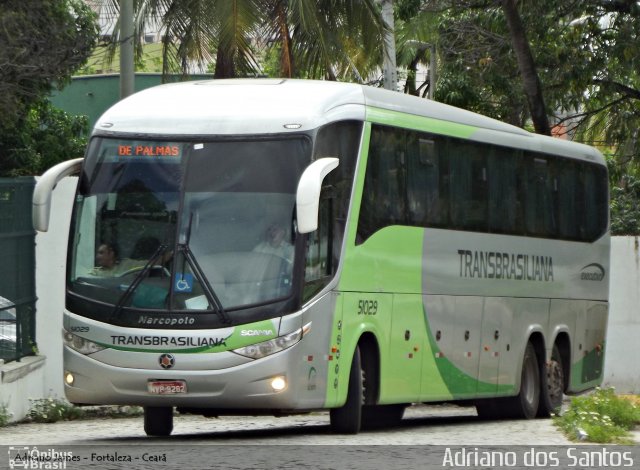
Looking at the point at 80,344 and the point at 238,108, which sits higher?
the point at 238,108

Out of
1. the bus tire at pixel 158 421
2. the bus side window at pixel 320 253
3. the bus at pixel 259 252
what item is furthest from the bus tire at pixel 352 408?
the bus tire at pixel 158 421

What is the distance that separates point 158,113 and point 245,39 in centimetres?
953

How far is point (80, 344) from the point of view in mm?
12609

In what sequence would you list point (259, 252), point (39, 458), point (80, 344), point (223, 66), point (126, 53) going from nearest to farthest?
point (39, 458) < point (259, 252) < point (80, 344) < point (126, 53) < point (223, 66)

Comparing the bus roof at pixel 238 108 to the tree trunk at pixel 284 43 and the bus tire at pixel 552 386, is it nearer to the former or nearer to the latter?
the bus tire at pixel 552 386

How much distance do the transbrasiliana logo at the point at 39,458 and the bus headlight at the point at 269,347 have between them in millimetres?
1964

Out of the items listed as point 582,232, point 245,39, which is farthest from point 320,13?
point 582,232

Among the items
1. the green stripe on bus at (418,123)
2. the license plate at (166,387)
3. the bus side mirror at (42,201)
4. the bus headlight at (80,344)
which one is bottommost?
the license plate at (166,387)

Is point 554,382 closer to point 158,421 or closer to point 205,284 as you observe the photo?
point 158,421

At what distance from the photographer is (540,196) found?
18391 millimetres

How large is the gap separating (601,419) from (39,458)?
568 centimetres

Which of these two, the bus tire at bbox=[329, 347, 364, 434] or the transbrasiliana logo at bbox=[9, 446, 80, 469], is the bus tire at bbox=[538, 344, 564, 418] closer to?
the bus tire at bbox=[329, 347, 364, 434]

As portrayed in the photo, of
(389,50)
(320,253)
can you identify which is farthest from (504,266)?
(389,50)

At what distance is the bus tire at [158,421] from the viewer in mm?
13852
